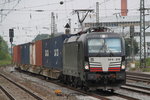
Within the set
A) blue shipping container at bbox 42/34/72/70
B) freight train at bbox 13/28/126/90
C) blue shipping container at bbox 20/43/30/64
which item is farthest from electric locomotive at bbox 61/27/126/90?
blue shipping container at bbox 20/43/30/64

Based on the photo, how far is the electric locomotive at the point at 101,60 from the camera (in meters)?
16.0

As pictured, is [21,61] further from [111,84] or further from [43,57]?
[111,84]

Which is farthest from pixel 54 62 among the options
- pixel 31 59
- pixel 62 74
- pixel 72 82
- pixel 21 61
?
pixel 21 61

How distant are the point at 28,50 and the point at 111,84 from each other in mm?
20110

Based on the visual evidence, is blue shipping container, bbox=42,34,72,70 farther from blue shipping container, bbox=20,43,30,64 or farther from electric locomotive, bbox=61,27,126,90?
blue shipping container, bbox=20,43,30,64

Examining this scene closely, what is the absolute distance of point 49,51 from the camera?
2539cm

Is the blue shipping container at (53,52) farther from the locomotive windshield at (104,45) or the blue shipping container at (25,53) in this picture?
the blue shipping container at (25,53)

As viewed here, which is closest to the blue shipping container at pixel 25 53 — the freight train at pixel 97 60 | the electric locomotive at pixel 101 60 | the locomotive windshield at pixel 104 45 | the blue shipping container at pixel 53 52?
the blue shipping container at pixel 53 52

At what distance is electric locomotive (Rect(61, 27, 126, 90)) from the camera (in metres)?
16.0

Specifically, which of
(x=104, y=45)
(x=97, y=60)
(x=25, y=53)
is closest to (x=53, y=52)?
(x=104, y=45)

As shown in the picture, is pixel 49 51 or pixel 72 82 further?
pixel 49 51

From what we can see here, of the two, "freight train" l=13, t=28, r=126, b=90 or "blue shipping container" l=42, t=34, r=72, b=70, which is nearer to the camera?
"freight train" l=13, t=28, r=126, b=90

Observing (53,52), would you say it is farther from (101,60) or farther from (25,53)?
(25,53)

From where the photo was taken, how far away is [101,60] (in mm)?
16062
